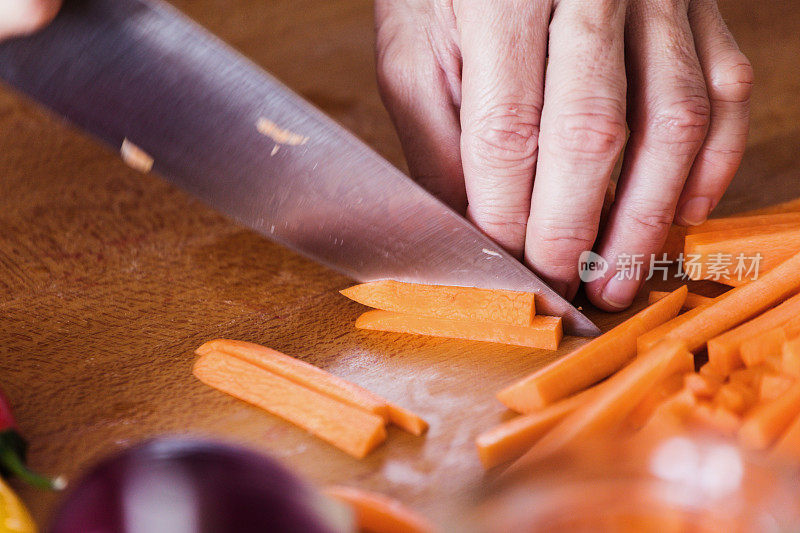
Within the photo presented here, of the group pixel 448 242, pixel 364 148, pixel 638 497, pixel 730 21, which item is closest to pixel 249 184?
pixel 364 148

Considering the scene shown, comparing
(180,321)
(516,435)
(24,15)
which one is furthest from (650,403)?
(24,15)

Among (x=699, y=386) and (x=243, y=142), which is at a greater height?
(x=243, y=142)

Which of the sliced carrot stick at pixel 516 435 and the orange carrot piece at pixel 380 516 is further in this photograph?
the sliced carrot stick at pixel 516 435

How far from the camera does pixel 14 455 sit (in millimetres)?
1837

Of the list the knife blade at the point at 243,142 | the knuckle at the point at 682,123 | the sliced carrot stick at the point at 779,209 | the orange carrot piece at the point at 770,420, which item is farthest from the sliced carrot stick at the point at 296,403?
the sliced carrot stick at the point at 779,209

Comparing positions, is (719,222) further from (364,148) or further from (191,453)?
(191,453)

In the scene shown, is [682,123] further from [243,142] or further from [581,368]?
[243,142]

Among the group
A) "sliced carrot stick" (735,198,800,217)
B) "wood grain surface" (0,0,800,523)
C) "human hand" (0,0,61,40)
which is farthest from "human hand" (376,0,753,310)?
"human hand" (0,0,61,40)

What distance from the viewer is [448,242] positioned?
7.61 feet

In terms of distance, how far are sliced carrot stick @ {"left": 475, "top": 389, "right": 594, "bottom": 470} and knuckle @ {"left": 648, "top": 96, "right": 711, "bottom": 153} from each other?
79cm

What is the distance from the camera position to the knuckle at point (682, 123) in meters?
2.17

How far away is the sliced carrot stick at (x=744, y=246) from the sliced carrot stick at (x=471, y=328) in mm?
526

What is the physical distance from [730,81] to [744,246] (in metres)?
0.49

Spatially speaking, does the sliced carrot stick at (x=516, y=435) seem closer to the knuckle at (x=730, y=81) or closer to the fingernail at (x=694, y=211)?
the fingernail at (x=694, y=211)
